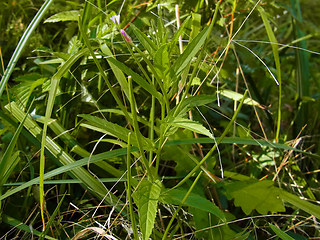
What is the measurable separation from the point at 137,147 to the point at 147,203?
0.47ft

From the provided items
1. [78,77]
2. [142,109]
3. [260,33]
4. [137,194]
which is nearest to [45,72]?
[78,77]

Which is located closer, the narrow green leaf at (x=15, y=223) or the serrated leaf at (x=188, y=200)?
the serrated leaf at (x=188, y=200)

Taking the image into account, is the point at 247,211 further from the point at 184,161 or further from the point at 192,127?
the point at 192,127

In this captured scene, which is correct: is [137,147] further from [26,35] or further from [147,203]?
[26,35]

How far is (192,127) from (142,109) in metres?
0.40

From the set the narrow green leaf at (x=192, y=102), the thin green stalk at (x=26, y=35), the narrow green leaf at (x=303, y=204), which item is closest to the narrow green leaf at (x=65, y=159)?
the thin green stalk at (x=26, y=35)

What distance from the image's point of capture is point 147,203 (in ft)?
2.02

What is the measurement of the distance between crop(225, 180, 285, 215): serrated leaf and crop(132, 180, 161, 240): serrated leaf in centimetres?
28

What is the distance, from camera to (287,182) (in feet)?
3.46

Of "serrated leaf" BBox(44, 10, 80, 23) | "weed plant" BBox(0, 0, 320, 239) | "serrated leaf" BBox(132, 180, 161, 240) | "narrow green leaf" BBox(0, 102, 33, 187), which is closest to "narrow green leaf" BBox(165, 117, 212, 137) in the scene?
"weed plant" BBox(0, 0, 320, 239)

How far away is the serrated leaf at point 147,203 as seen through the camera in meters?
0.58

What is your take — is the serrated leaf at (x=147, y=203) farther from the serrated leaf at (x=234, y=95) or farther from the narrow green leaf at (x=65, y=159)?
the serrated leaf at (x=234, y=95)

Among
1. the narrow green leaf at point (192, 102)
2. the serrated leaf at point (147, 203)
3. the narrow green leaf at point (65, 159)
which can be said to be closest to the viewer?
the serrated leaf at point (147, 203)

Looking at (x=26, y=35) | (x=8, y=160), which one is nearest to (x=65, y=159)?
(x=8, y=160)
